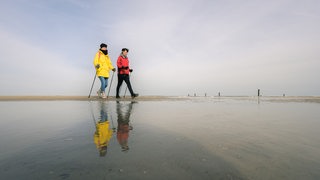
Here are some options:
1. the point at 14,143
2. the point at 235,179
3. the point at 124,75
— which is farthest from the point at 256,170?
the point at 124,75

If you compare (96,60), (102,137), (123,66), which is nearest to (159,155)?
(102,137)

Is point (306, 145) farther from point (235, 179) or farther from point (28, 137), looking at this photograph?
point (28, 137)

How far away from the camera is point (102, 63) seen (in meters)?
13.0

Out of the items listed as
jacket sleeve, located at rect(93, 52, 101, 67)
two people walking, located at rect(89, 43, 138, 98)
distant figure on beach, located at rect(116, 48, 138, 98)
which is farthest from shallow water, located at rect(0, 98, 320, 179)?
distant figure on beach, located at rect(116, 48, 138, 98)

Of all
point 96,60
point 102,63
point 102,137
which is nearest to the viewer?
point 102,137

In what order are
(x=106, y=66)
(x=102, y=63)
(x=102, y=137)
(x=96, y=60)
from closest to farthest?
(x=102, y=137)
(x=96, y=60)
(x=102, y=63)
(x=106, y=66)

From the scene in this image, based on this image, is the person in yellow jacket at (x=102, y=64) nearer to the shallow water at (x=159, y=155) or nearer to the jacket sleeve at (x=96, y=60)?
the jacket sleeve at (x=96, y=60)

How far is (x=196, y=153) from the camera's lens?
7.51ft

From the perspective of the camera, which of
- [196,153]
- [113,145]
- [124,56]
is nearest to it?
[196,153]

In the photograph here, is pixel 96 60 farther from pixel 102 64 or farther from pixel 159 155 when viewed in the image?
pixel 159 155

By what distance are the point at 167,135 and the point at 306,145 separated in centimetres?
165

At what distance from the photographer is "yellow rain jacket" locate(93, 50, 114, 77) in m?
12.8

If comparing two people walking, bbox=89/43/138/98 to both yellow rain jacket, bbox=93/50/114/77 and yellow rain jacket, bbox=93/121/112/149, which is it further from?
yellow rain jacket, bbox=93/121/112/149

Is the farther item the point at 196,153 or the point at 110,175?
the point at 196,153
